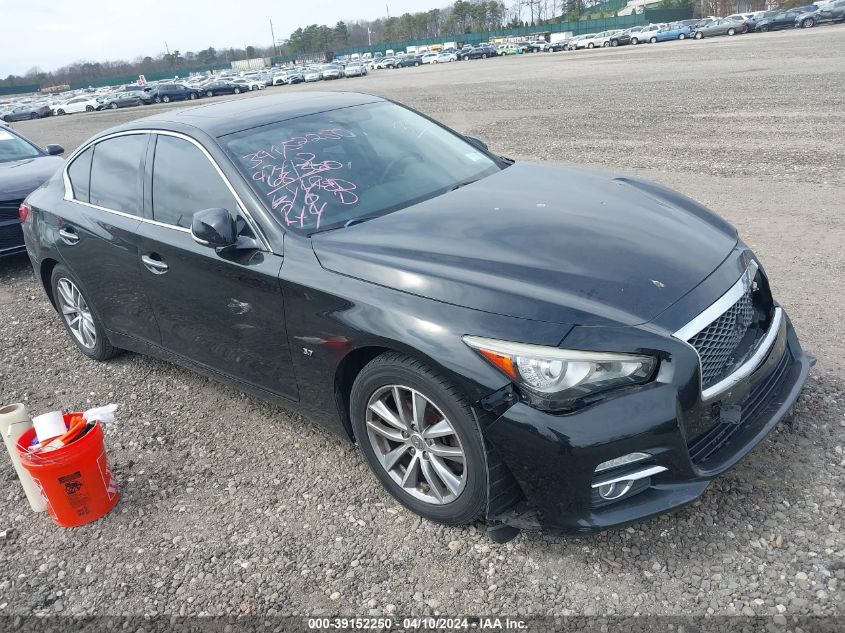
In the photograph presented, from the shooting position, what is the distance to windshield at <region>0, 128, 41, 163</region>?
883 cm

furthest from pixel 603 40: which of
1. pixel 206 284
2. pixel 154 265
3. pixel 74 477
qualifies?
pixel 74 477

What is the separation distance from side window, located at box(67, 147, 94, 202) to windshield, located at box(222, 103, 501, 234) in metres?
1.55

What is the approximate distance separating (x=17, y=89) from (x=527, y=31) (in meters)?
75.8

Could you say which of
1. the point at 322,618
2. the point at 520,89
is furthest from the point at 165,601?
the point at 520,89

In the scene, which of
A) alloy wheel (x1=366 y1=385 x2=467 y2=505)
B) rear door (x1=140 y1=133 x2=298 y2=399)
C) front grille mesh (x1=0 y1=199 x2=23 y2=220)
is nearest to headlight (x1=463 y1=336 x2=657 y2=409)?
alloy wheel (x1=366 y1=385 x2=467 y2=505)

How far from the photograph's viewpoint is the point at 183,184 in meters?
3.90

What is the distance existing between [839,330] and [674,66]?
81.9 ft

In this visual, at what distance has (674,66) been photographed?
86.7 ft

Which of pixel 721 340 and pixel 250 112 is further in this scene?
pixel 250 112

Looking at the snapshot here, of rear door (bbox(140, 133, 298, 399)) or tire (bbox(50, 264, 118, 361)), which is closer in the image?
rear door (bbox(140, 133, 298, 399))

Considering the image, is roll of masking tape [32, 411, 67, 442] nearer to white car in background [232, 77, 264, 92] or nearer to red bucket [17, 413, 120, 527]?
red bucket [17, 413, 120, 527]

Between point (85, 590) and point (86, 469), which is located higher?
point (86, 469)

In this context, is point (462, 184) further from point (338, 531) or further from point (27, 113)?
point (27, 113)

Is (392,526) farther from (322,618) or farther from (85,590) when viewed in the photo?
(85,590)
